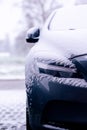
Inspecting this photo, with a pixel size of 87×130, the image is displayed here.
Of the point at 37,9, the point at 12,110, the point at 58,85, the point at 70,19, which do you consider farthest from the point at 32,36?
the point at 37,9

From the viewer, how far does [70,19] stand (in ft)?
13.3

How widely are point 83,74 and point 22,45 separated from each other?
906 inches

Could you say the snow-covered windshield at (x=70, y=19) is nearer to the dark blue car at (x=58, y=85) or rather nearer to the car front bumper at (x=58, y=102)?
the dark blue car at (x=58, y=85)

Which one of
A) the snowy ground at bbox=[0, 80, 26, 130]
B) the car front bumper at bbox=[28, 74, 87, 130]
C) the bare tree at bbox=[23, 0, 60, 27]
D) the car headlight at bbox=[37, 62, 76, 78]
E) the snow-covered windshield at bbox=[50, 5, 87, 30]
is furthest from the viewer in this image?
the bare tree at bbox=[23, 0, 60, 27]

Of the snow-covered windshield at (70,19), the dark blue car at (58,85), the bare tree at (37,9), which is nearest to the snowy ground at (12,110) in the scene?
the snow-covered windshield at (70,19)

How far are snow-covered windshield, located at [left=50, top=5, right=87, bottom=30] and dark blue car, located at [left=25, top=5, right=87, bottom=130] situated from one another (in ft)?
2.54

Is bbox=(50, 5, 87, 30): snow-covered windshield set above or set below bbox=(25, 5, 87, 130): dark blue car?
above

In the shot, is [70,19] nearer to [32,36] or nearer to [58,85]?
[32,36]

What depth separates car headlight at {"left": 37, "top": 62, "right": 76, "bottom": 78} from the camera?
2.68m

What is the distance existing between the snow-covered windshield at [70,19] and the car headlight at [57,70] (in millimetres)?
1055

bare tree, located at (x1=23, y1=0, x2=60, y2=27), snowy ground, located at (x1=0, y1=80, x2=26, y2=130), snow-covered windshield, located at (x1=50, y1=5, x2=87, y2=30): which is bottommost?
snowy ground, located at (x1=0, y1=80, x2=26, y2=130)

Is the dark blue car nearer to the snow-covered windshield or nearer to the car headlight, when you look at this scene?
the car headlight

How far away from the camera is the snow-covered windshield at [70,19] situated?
3.83 metres

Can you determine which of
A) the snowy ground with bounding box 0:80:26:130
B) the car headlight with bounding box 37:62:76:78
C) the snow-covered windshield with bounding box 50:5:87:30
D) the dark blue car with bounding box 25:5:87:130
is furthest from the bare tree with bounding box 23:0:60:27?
the car headlight with bounding box 37:62:76:78
